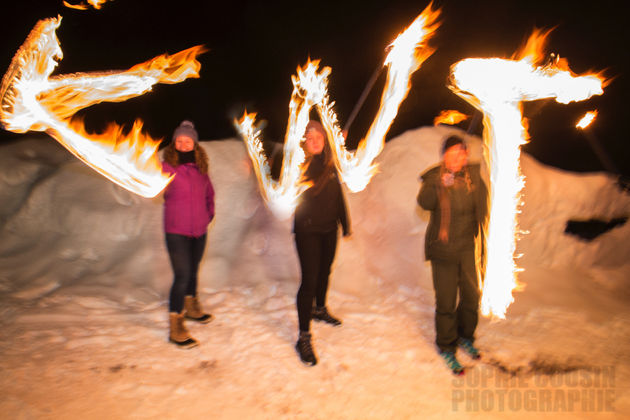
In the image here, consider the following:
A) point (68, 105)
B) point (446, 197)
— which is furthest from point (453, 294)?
point (68, 105)

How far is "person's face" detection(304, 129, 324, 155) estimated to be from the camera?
3.63 meters

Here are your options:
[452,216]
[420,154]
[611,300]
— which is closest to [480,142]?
[420,154]

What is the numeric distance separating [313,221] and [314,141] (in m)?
0.78

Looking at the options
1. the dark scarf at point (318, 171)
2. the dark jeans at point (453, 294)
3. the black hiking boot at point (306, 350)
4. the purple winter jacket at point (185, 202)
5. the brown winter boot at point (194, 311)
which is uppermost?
the dark scarf at point (318, 171)

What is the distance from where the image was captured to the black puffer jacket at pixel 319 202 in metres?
3.50

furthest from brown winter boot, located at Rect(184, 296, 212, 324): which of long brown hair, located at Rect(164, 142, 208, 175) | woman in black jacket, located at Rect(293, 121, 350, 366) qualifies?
long brown hair, located at Rect(164, 142, 208, 175)

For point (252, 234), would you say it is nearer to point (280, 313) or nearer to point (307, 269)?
point (280, 313)

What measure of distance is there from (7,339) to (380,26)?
40.2 ft

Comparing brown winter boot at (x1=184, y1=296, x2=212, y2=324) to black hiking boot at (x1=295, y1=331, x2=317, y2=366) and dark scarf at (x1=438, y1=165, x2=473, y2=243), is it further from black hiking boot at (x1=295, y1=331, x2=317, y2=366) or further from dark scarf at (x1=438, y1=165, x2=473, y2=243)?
dark scarf at (x1=438, y1=165, x2=473, y2=243)

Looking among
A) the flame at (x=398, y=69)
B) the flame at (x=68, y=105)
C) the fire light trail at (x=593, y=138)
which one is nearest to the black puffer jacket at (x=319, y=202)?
the flame at (x=398, y=69)

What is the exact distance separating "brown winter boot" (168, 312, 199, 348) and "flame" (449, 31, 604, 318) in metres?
2.85

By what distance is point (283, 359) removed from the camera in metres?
3.55

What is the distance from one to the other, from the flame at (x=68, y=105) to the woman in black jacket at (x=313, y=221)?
1.42 m

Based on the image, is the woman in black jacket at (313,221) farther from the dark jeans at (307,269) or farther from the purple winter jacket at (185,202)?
the purple winter jacket at (185,202)
